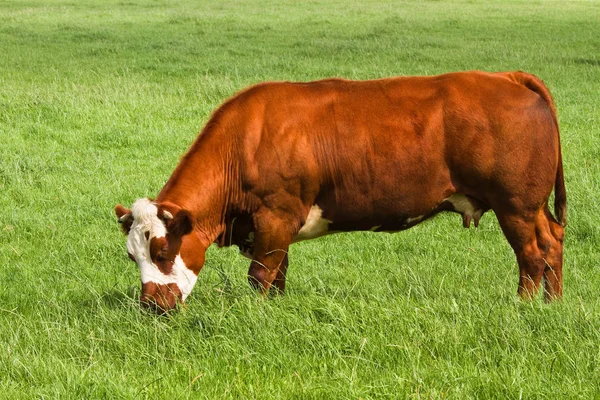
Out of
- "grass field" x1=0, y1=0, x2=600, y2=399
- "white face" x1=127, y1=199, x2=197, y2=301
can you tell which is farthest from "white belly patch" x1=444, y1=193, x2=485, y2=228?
"white face" x1=127, y1=199, x2=197, y2=301

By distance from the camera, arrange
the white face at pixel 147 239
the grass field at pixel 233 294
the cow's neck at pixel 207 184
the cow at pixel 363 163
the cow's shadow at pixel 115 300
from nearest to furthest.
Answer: the grass field at pixel 233 294 → the white face at pixel 147 239 → the cow's shadow at pixel 115 300 → the cow's neck at pixel 207 184 → the cow at pixel 363 163

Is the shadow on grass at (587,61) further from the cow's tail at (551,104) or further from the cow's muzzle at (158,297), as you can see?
the cow's muzzle at (158,297)

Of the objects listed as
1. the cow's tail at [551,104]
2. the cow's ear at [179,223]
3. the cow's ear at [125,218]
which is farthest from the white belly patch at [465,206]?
the cow's ear at [125,218]

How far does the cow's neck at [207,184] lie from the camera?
5.71 m

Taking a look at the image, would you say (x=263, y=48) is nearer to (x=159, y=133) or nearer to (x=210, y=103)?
(x=210, y=103)

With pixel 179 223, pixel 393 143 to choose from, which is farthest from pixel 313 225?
pixel 179 223

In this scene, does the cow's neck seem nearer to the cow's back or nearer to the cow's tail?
the cow's back

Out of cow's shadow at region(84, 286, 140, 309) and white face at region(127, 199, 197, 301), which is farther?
cow's shadow at region(84, 286, 140, 309)

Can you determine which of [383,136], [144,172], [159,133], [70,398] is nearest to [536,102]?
[383,136]

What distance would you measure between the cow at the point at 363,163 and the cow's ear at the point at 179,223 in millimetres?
197

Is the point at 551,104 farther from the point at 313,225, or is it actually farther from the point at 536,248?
the point at 313,225

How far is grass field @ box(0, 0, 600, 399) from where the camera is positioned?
14.2ft

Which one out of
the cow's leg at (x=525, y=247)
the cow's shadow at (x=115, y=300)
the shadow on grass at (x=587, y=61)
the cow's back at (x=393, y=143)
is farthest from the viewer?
the shadow on grass at (x=587, y=61)

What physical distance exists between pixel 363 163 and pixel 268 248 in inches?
34.4
